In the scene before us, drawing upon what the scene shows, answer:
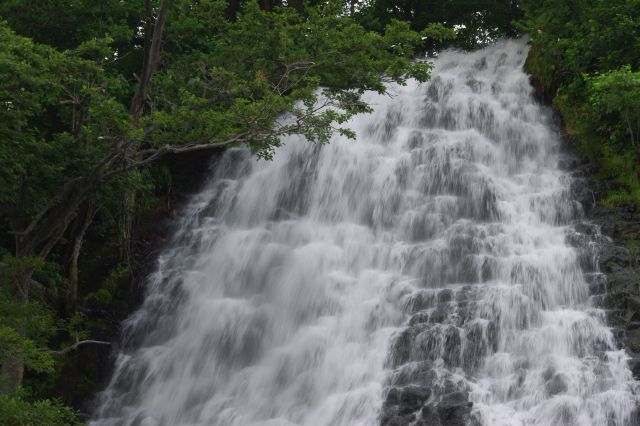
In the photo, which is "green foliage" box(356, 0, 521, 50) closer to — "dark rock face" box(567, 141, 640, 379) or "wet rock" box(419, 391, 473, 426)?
"dark rock face" box(567, 141, 640, 379)

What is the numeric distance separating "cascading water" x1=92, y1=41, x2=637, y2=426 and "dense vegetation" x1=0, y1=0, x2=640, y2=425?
1.10m

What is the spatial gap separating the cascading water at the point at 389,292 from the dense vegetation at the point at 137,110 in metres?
1.10

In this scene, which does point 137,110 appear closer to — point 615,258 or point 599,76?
point 615,258

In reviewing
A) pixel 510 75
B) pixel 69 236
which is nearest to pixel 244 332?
pixel 69 236

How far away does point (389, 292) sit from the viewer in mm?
11383

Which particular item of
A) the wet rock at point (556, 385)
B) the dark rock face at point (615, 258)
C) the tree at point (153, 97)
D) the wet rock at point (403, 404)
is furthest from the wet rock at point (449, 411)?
the tree at point (153, 97)

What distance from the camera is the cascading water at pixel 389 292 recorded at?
938 centimetres

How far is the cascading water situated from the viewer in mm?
9375

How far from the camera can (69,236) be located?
1413 cm

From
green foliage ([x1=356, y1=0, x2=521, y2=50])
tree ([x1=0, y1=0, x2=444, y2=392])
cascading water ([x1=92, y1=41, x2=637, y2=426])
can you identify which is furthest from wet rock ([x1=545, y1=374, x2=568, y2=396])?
green foliage ([x1=356, y1=0, x2=521, y2=50])

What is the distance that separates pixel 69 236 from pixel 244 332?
16.8 ft

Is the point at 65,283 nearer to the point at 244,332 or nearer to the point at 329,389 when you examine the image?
the point at 244,332

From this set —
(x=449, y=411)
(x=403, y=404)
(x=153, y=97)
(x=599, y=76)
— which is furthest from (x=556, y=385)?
(x=153, y=97)

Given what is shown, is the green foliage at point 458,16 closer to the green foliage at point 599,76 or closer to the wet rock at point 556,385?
the green foliage at point 599,76
